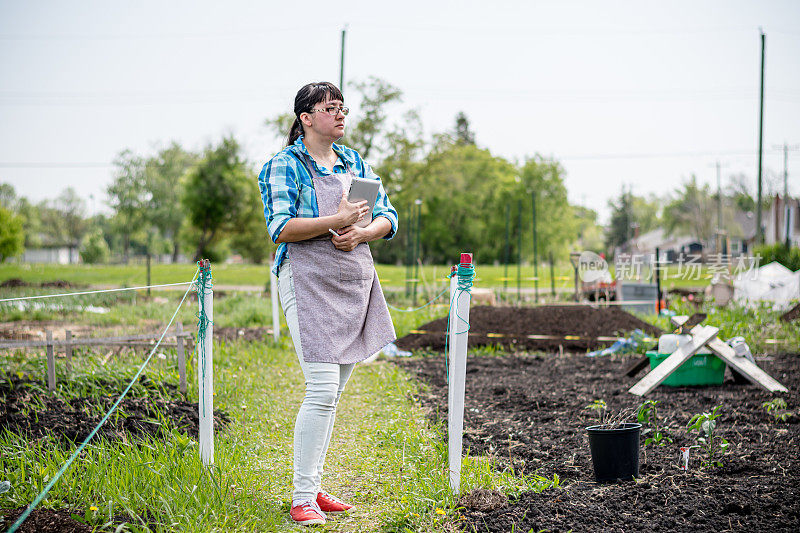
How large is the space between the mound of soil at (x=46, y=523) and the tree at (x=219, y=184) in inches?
884

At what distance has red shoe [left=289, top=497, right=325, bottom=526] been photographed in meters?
2.68

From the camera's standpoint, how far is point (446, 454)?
343 cm

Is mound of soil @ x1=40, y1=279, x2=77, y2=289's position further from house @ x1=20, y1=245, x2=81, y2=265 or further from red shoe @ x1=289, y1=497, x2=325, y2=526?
house @ x1=20, y1=245, x2=81, y2=265

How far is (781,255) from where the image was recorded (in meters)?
19.5

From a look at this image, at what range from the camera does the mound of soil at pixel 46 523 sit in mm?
2451

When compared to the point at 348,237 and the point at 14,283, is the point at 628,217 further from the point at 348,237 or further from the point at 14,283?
A: the point at 348,237

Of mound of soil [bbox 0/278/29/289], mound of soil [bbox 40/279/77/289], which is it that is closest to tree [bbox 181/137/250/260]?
mound of soil [bbox 40/279/77/289]

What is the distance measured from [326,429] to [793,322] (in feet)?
27.8

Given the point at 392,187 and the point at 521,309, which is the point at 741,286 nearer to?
the point at 521,309

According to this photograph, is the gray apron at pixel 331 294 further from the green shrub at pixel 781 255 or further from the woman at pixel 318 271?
the green shrub at pixel 781 255

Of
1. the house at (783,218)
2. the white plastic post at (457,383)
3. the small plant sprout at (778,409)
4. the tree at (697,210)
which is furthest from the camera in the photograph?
the tree at (697,210)

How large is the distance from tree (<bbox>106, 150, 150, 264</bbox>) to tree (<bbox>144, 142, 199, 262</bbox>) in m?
0.47

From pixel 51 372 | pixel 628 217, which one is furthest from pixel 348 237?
pixel 628 217

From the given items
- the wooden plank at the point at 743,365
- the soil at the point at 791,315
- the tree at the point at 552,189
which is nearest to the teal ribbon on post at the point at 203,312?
the wooden plank at the point at 743,365
